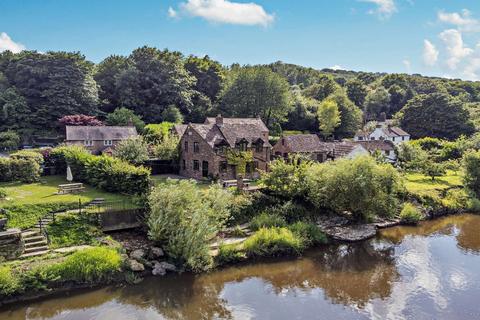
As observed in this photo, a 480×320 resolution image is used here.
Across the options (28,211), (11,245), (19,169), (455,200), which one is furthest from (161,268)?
(455,200)

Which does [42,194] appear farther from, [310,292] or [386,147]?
[386,147]

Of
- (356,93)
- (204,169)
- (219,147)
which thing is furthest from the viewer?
(356,93)

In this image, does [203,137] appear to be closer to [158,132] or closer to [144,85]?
[158,132]

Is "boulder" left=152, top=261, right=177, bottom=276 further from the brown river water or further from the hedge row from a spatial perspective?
the hedge row

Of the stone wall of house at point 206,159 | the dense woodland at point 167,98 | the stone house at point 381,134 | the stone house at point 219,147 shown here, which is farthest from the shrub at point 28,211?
the stone house at point 381,134

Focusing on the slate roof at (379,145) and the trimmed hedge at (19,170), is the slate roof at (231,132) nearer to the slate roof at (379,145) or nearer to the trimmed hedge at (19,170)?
the trimmed hedge at (19,170)

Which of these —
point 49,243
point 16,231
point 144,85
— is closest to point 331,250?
point 49,243

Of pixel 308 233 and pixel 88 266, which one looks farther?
pixel 308 233
